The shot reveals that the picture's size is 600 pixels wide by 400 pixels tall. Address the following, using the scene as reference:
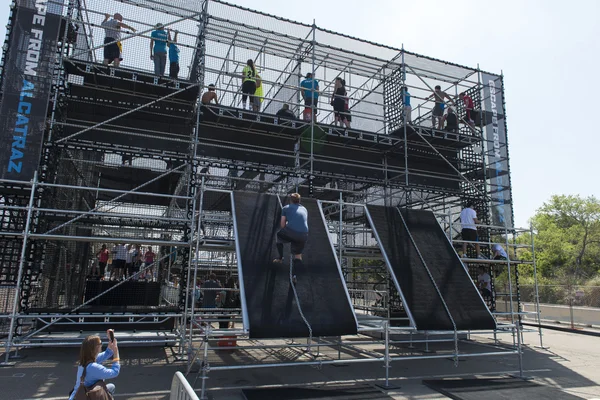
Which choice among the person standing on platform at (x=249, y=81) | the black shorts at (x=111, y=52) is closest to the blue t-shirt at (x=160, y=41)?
the black shorts at (x=111, y=52)

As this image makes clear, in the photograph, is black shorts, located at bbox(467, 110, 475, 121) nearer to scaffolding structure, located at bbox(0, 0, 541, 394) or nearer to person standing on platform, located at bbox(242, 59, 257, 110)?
scaffolding structure, located at bbox(0, 0, 541, 394)

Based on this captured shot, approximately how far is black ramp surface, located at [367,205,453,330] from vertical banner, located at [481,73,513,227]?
7.66m

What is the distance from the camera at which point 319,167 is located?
14680 mm

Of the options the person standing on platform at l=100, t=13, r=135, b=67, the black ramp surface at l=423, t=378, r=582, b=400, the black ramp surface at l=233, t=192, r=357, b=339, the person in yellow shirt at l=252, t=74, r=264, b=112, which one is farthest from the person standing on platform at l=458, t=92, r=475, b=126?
the person standing on platform at l=100, t=13, r=135, b=67

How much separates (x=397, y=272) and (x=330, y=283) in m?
1.58

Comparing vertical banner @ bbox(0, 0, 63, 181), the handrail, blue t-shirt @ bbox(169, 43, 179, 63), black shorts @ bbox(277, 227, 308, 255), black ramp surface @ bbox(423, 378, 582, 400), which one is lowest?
black ramp surface @ bbox(423, 378, 582, 400)

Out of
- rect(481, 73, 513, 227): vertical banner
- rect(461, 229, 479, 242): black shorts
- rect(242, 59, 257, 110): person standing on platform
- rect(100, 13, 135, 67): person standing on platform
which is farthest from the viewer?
rect(481, 73, 513, 227): vertical banner

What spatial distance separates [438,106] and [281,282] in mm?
11607

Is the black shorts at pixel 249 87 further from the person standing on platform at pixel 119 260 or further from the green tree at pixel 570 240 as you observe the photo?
the green tree at pixel 570 240

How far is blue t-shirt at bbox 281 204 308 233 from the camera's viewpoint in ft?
24.9

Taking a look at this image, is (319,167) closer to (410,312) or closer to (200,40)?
(200,40)

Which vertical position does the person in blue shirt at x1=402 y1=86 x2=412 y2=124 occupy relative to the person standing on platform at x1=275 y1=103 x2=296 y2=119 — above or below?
above

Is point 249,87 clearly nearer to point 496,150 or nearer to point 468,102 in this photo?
point 468,102

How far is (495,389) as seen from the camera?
A: 7.55 meters
